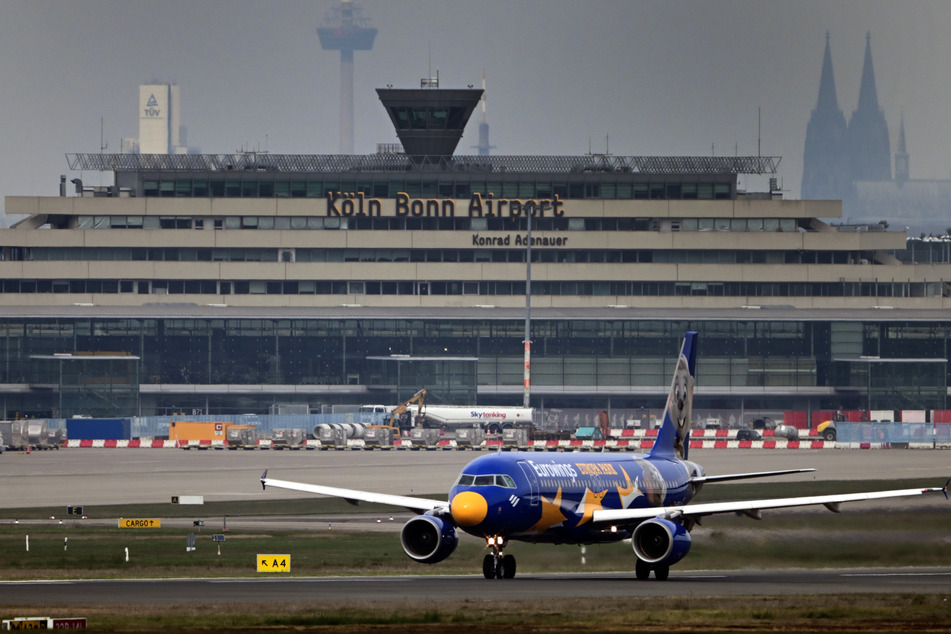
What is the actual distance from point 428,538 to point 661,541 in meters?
7.06

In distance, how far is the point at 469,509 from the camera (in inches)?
1660

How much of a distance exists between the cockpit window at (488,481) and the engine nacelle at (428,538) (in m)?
1.35

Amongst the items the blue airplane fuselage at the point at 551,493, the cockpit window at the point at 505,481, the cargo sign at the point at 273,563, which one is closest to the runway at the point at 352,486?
the blue airplane fuselage at the point at 551,493

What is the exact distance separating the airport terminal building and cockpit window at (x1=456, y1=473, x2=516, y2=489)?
458 feet

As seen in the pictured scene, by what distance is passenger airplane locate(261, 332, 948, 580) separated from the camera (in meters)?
42.6

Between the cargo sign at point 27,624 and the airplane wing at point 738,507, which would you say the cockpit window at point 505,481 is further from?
the cargo sign at point 27,624

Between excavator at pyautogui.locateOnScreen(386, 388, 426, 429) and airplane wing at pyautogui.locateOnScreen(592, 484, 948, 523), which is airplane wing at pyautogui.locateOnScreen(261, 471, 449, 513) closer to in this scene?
airplane wing at pyautogui.locateOnScreen(592, 484, 948, 523)

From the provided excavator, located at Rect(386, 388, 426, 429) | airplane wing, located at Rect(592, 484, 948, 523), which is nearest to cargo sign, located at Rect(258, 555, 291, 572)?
airplane wing, located at Rect(592, 484, 948, 523)

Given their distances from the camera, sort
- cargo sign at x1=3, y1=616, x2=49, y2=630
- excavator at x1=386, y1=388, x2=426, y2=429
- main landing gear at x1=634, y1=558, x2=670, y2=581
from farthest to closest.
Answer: excavator at x1=386, y1=388, x2=426, y2=429
main landing gear at x1=634, y1=558, x2=670, y2=581
cargo sign at x1=3, y1=616, x2=49, y2=630

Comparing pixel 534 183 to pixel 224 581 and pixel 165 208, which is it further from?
pixel 224 581

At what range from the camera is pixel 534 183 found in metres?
198

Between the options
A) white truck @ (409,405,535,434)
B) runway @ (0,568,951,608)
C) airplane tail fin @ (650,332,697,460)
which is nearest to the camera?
runway @ (0,568,951,608)

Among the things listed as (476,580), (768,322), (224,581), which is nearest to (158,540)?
(224,581)

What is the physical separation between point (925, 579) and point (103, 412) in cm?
14406
